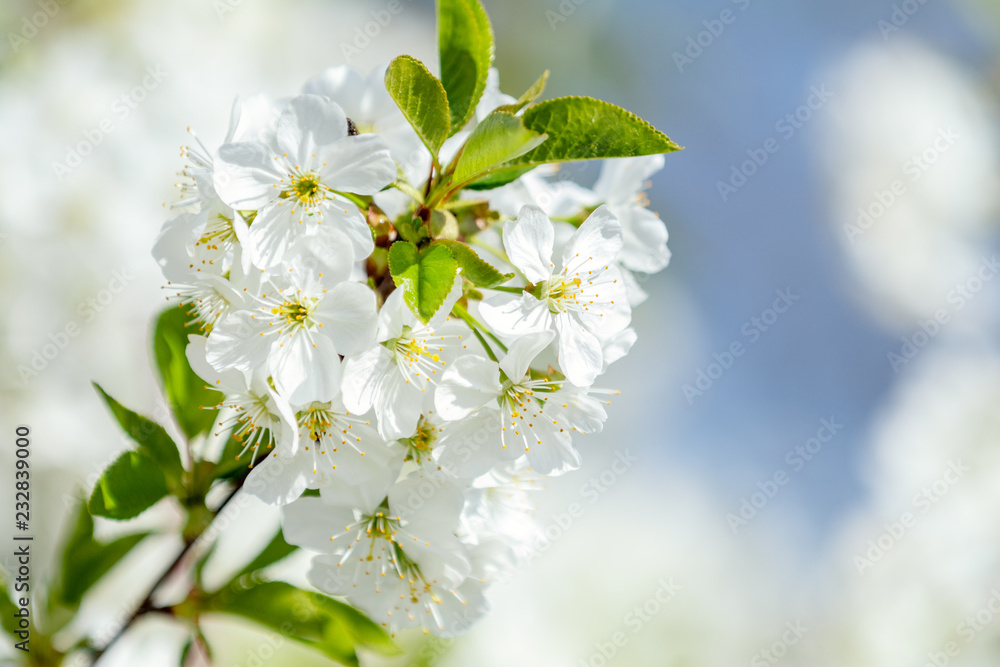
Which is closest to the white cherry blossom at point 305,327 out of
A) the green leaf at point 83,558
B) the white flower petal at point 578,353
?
the white flower petal at point 578,353

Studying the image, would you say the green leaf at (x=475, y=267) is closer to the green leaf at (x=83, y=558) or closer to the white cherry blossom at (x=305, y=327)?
the white cherry blossom at (x=305, y=327)

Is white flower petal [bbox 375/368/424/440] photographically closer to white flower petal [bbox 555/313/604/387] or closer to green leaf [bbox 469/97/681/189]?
white flower petal [bbox 555/313/604/387]

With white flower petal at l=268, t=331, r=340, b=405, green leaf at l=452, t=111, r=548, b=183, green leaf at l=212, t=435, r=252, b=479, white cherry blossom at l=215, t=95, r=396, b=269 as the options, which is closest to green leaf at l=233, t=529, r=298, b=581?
green leaf at l=212, t=435, r=252, b=479

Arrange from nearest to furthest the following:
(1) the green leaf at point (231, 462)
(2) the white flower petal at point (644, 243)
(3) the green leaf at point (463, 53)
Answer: (3) the green leaf at point (463, 53), (1) the green leaf at point (231, 462), (2) the white flower petal at point (644, 243)

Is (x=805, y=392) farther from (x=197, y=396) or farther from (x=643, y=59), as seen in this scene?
(x=197, y=396)

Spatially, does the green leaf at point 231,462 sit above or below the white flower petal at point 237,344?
below

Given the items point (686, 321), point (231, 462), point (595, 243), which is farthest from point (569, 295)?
point (686, 321)

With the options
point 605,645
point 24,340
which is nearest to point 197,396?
point 24,340
